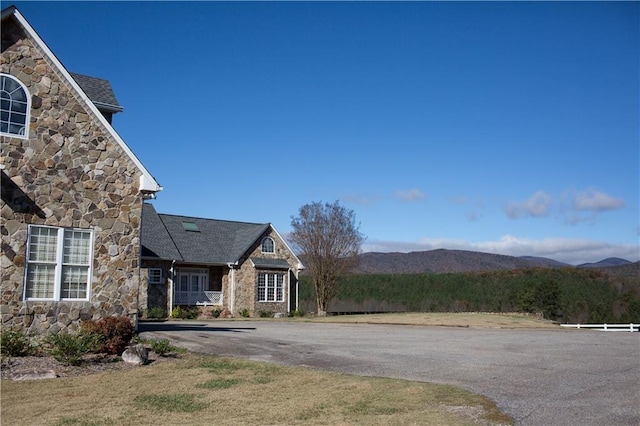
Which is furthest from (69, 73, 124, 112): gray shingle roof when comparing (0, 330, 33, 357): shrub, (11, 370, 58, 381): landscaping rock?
(11, 370, 58, 381): landscaping rock

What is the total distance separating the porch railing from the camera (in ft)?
118

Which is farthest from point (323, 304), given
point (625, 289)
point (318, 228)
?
point (625, 289)

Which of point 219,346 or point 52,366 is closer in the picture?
point 52,366

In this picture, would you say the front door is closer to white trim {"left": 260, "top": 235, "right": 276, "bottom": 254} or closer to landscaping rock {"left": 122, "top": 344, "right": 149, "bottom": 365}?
white trim {"left": 260, "top": 235, "right": 276, "bottom": 254}

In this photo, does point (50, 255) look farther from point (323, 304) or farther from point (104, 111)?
point (323, 304)

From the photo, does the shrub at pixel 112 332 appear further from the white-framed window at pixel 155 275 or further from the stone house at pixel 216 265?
Result: the white-framed window at pixel 155 275

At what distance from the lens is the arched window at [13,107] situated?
14.1 m

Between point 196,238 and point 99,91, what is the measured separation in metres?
20.9

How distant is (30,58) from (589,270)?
48932mm

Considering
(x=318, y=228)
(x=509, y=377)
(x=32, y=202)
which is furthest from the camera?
(x=318, y=228)

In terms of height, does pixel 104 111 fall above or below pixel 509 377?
above

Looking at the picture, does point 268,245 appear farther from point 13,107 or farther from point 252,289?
point 13,107

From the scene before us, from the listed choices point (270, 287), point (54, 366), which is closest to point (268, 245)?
point (270, 287)

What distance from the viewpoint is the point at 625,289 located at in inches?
1822
